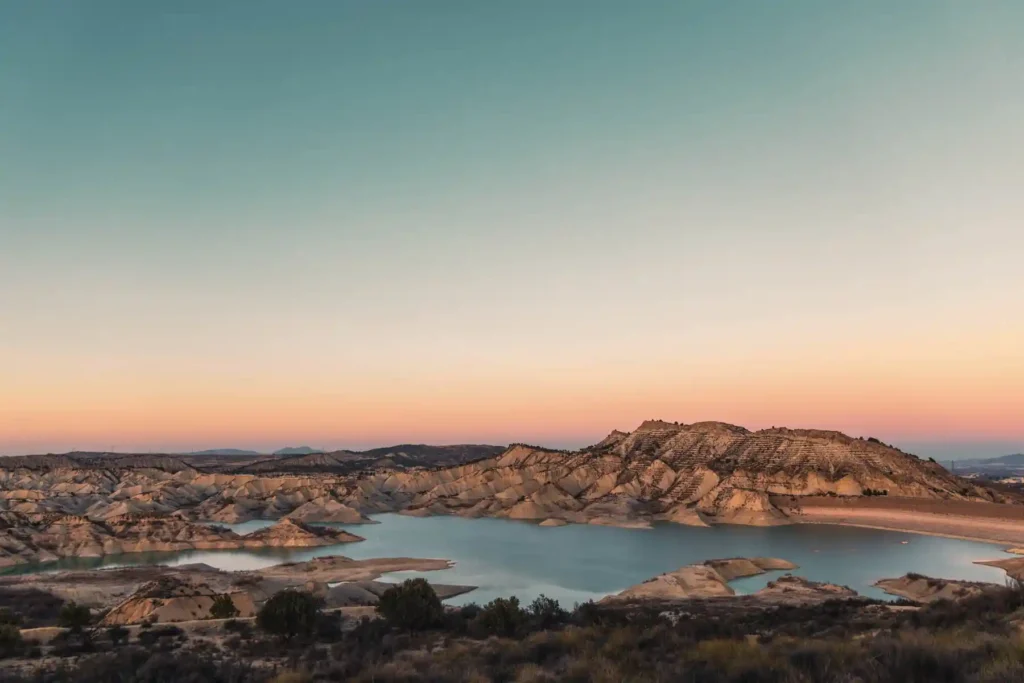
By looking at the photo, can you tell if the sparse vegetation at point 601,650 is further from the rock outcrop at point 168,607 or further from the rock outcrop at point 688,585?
the rock outcrop at point 688,585

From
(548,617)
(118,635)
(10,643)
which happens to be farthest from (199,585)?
(548,617)

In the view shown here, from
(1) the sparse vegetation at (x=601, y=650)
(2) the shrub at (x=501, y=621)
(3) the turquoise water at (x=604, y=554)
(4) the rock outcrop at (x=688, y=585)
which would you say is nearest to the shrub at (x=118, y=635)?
(1) the sparse vegetation at (x=601, y=650)

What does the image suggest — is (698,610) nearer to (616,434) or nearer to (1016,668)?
(1016,668)

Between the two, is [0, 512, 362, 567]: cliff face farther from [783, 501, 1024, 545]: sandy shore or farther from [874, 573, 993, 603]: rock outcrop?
[783, 501, 1024, 545]: sandy shore

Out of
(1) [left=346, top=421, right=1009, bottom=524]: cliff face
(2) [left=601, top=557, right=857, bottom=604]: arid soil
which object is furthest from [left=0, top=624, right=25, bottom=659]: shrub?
(1) [left=346, top=421, right=1009, bottom=524]: cliff face

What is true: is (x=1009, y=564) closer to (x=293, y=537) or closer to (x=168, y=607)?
(x=168, y=607)

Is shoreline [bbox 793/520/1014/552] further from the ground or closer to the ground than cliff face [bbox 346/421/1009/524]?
closer to the ground

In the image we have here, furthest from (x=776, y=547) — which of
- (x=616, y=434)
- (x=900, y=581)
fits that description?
(x=616, y=434)
